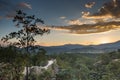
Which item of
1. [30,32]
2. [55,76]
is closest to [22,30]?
[30,32]

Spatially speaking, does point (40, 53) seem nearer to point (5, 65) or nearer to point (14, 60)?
point (14, 60)

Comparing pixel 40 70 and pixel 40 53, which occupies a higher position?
pixel 40 53

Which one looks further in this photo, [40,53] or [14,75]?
[14,75]

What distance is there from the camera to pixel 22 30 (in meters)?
19.1

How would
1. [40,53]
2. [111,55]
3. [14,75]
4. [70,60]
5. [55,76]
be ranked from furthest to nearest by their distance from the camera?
1. [70,60]
2. [111,55]
3. [55,76]
4. [14,75]
5. [40,53]

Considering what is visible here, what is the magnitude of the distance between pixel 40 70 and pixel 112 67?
56.7ft

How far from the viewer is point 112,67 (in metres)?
43.1

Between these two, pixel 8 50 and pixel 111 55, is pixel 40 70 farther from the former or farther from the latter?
pixel 111 55

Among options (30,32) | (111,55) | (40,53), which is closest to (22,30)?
(30,32)

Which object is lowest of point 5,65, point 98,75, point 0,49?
point 98,75

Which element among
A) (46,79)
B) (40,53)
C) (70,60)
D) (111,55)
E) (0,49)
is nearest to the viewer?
(40,53)

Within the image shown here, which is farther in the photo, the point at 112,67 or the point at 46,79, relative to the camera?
the point at 112,67

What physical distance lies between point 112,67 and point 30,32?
2724cm

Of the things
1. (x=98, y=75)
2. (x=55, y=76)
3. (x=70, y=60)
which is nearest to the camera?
(x=55, y=76)
